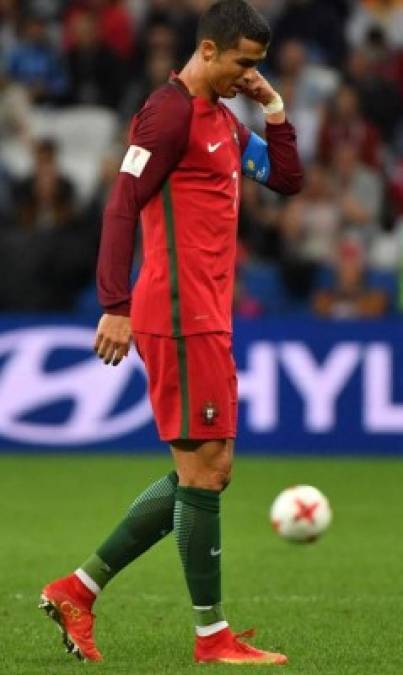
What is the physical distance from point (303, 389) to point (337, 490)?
180 cm

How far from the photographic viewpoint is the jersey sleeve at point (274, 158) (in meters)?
6.34

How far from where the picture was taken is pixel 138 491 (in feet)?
36.8

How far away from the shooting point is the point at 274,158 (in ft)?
21.0

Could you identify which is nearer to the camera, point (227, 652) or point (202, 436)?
point (202, 436)

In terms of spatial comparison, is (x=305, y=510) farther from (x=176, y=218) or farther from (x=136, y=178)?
(x=136, y=178)

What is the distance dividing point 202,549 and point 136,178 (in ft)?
3.94

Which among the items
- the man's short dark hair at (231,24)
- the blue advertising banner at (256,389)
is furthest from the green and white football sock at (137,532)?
the blue advertising banner at (256,389)

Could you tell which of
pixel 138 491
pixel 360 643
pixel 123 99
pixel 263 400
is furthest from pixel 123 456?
pixel 360 643

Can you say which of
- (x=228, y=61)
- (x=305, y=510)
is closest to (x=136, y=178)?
(x=228, y=61)

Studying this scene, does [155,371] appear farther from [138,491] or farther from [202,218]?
[138,491]

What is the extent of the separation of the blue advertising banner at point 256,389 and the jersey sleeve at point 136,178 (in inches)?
282

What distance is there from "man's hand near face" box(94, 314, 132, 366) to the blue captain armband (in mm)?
896

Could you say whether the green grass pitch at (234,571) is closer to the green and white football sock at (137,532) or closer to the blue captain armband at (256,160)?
the green and white football sock at (137,532)

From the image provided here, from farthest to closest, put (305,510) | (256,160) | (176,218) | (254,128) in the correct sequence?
1. (254,128)
2. (305,510)
3. (256,160)
4. (176,218)
